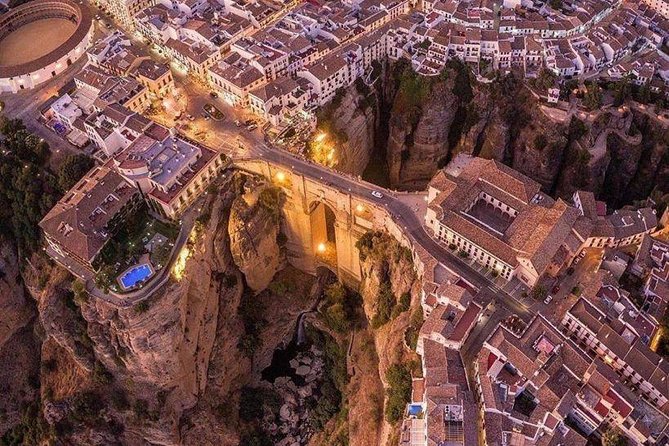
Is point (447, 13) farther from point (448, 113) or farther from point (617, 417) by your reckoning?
point (617, 417)

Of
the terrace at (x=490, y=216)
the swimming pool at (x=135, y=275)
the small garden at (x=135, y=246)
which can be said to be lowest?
the swimming pool at (x=135, y=275)

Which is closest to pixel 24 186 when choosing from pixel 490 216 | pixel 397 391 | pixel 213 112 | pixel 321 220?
pixel 213 112

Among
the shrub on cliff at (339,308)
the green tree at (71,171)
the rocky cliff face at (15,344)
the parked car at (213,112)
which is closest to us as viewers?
the green tree at (71,171)

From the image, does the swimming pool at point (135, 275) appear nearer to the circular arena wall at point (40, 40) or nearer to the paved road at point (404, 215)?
the paved road at point (404, 215)

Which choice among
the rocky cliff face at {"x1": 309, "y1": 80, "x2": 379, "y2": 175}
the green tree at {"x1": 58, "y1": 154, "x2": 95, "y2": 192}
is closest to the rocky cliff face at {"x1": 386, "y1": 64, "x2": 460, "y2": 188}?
the rocky cliff face at {"x1": 309, "y1": 80, "x2": 379, "y2": 175}

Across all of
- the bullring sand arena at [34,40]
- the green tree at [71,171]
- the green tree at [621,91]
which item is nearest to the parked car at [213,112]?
the green tree at [71,171]
